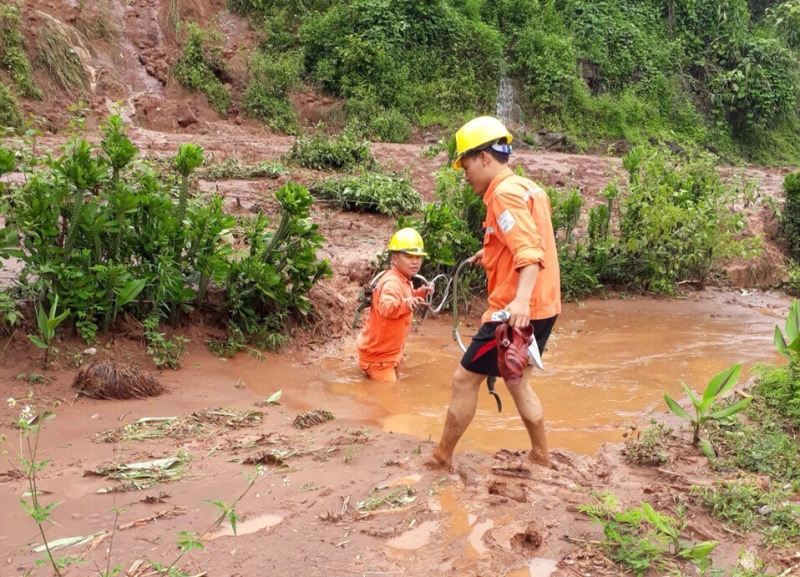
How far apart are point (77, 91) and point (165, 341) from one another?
10.4 m

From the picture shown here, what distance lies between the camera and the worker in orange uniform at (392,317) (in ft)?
19.1

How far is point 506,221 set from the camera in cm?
373

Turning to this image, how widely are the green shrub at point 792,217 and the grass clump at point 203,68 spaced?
10574 mm

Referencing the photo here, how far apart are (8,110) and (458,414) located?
10773 mm

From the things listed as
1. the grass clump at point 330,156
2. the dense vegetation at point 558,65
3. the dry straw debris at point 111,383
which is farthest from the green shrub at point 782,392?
the dense vegetation at point 558,65

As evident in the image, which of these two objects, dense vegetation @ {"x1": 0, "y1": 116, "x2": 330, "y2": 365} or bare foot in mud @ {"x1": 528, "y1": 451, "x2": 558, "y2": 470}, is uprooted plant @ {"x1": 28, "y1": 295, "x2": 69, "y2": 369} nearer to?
dense vegetation @ {"x1": 0, "y1": 116, "x2": 330, "y2": 365}

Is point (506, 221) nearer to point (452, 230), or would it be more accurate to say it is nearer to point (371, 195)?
point (452, 230)

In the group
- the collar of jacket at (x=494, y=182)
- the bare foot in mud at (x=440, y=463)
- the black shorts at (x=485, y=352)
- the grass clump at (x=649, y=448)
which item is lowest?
the grass clump at (x=649, y=448)

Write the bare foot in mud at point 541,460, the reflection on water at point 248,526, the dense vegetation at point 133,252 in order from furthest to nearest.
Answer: the dense vegetation at point 133,252, the bare foot in mud at point 541,460, the reflection on water at point 248,526

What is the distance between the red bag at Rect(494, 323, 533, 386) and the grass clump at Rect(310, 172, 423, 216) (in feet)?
18.4

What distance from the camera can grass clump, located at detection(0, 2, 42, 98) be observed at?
520 inches

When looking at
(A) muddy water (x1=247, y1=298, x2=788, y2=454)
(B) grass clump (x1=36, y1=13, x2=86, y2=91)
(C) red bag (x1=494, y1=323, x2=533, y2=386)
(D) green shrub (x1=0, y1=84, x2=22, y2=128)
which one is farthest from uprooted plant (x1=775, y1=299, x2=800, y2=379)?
(B) grass clump (x1=36, y1=13, x2=86, y2=91)

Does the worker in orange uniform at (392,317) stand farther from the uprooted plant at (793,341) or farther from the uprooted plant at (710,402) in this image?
the uprooted plant at (793,341)

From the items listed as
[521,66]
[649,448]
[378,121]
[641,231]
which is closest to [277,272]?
[649,448]
